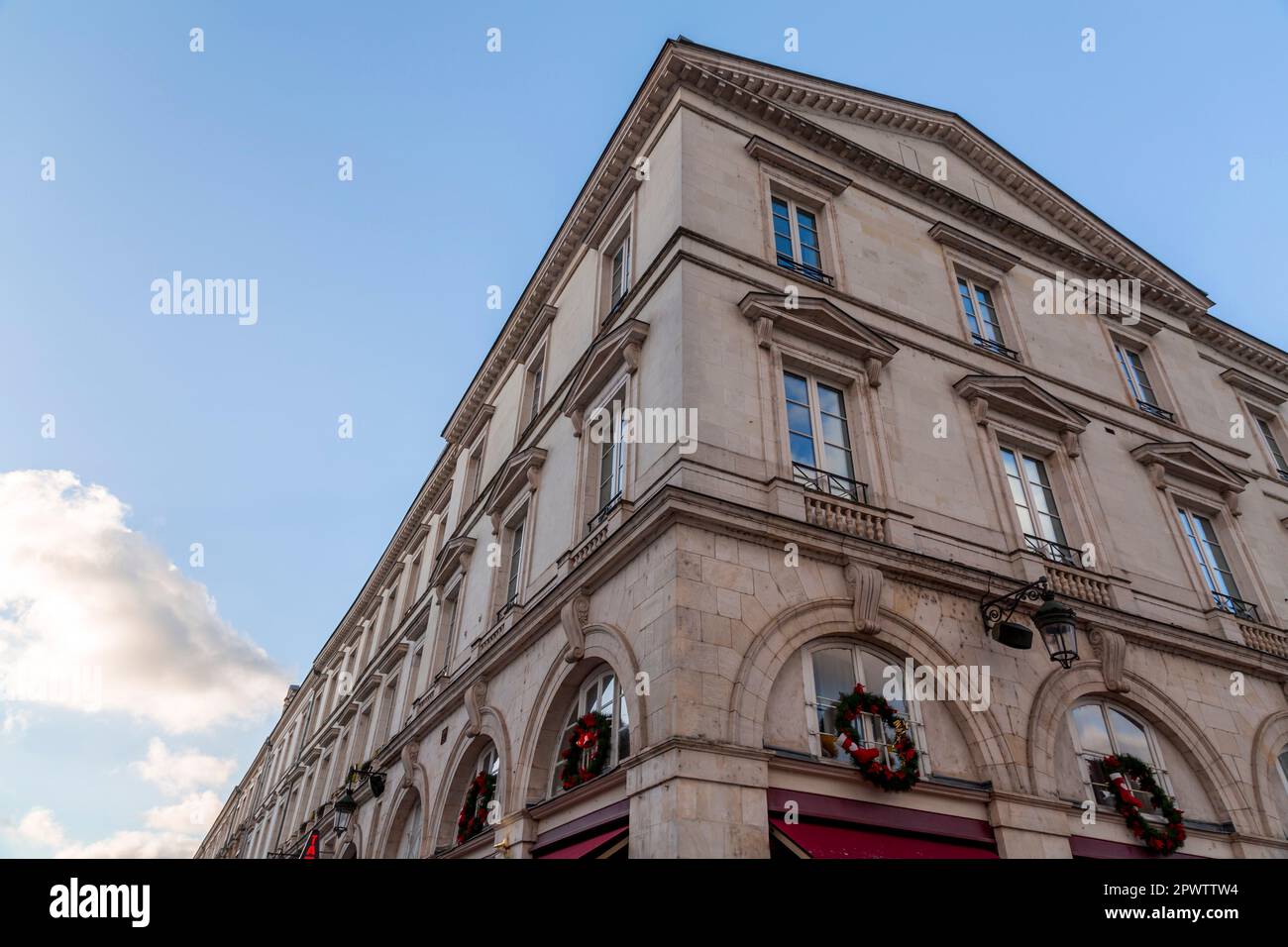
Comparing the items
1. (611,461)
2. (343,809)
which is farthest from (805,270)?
(343,809)

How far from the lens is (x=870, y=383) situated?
45.2ft

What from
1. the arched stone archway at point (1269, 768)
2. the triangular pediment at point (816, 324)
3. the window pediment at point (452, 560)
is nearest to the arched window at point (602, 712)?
the triangular pediment at point (816, 324)

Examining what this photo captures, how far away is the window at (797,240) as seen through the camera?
15.2 meters

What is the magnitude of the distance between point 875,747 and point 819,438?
190 inches

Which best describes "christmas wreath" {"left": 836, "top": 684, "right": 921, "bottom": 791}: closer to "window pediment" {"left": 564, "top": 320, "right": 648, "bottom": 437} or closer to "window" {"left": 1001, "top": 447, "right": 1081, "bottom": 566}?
"window" {"left": 1001, "top": 447, "right": 1081, "bottom": 566}

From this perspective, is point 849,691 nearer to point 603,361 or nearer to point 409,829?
point 603,361

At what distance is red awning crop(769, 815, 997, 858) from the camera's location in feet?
29.2

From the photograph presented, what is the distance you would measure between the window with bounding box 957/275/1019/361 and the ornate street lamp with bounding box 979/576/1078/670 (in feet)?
20.1

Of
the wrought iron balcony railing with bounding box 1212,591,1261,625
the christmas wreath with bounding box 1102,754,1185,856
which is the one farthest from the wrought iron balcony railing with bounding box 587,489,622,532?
the wrought iron balcony railing with bounding box 1212,591,1261,625

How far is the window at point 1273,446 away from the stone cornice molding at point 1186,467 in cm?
454

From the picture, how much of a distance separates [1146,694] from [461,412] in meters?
19.8
